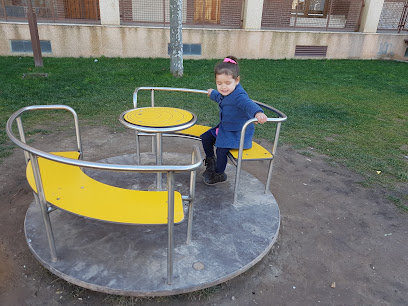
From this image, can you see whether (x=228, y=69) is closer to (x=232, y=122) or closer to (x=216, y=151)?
(x=232, y=122)

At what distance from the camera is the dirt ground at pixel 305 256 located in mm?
2098

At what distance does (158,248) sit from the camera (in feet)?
7.72

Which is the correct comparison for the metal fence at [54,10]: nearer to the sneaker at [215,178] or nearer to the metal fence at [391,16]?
the sneaker at [215,178]

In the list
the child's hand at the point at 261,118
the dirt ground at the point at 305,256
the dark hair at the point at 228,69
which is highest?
the dark hair at the point at 228,69

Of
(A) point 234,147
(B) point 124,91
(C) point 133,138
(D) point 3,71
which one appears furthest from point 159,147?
(D) point 3,71

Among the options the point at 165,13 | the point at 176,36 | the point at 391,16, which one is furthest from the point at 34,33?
the point at 391,16

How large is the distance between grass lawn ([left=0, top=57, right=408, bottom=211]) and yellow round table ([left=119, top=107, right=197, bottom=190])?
81.2 inches

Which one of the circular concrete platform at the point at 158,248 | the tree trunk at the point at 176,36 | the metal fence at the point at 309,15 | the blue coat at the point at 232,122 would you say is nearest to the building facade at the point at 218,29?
the metal fence at the point at 309,15

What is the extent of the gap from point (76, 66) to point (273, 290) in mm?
8773

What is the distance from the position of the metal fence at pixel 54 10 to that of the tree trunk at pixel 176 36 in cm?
466

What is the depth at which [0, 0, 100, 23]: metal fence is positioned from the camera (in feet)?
36.1

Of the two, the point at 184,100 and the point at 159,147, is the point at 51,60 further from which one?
the point at 159,147

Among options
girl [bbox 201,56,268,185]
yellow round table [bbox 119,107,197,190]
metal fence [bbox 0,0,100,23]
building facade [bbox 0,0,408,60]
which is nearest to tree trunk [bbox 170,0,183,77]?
building facade [bbox 0,0,408,60]

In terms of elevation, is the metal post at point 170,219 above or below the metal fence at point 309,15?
below
